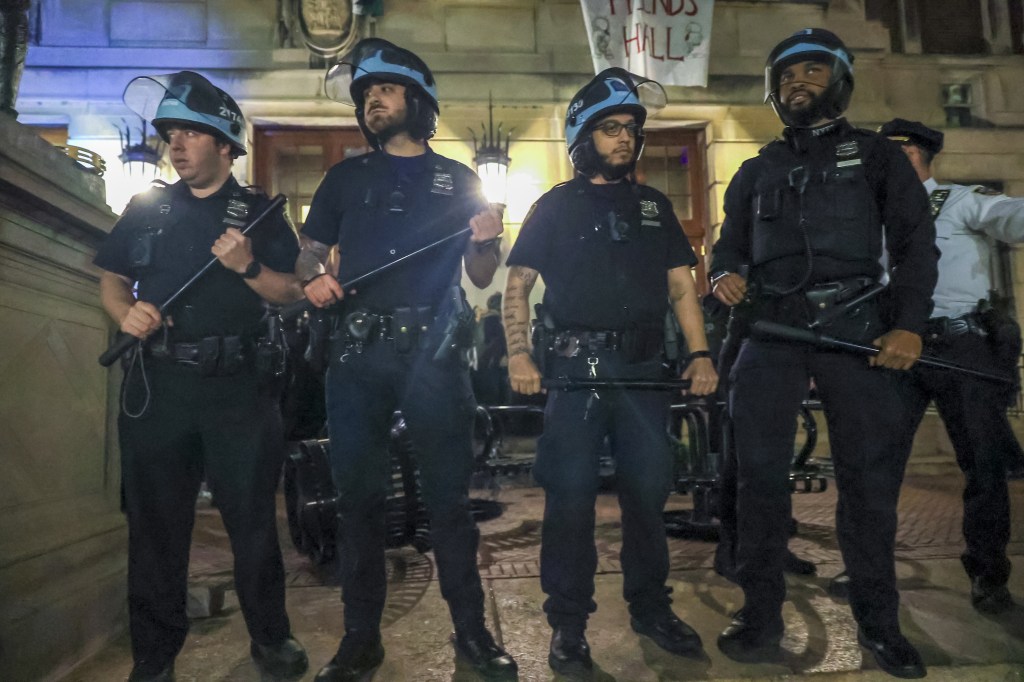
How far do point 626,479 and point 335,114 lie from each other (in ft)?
23.7

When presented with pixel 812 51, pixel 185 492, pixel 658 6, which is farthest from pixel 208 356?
pixel 658 6

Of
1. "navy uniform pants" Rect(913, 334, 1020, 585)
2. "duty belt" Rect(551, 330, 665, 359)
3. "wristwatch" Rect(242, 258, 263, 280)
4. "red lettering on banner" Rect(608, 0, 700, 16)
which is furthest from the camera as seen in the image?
"red lettering on banner" Rect(608, 0, 700, 16)

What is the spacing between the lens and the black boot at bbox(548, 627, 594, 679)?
2.23 m

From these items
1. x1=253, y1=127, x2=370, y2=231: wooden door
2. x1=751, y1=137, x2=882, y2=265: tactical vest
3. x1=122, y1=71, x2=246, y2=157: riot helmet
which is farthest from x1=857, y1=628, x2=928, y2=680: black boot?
x1=253, y1=127, x2=370, y2=231: wooden door

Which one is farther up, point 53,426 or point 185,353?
point 185,353

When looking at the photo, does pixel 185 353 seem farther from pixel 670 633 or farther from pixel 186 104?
pixel 670 633

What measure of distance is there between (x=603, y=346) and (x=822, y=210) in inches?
38.5

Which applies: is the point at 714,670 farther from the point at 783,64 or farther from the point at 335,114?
the point at 335,114

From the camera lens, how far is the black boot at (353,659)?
7.09ft

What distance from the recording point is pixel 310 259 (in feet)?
8.14

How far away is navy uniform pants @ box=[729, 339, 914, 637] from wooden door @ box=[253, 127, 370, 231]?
710 cm

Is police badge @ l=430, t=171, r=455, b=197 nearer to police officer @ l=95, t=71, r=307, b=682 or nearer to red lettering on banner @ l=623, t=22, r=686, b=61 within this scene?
police officer @ l=95, t=71, r=307, b=682

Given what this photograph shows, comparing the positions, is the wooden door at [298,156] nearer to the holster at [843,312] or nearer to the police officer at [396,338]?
the police officer at [396,338]

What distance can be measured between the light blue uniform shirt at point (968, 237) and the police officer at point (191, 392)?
3.00 m
